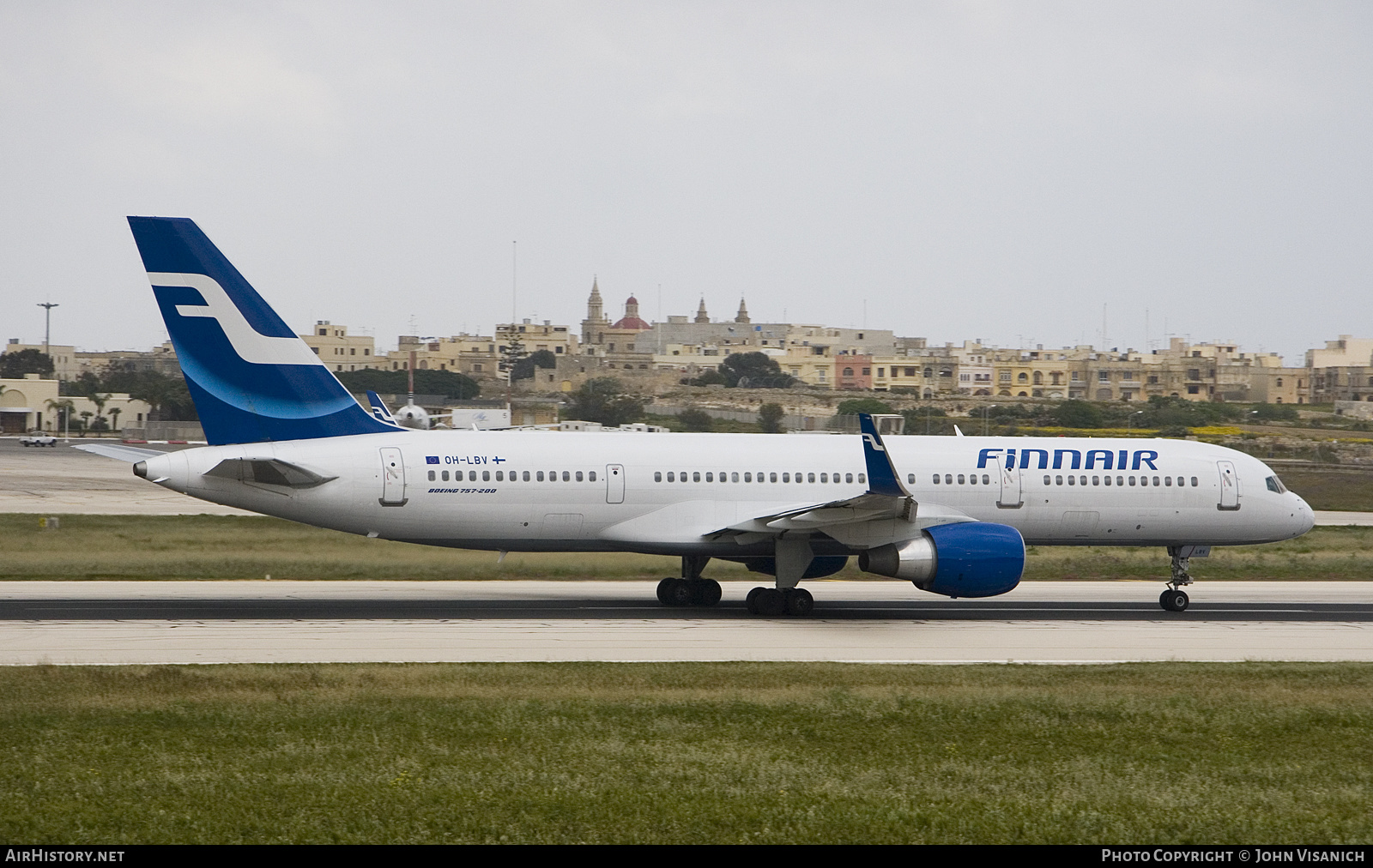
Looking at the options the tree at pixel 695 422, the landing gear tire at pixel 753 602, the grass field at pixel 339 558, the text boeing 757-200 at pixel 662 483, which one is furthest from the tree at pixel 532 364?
the landing gear tire at pixel 753 602

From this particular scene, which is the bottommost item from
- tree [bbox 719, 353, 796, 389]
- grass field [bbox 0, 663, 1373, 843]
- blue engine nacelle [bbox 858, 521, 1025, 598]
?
grass field [bbox 0, 663, 1373, 843]

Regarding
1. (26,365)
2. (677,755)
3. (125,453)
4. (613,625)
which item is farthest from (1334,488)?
(26,365)

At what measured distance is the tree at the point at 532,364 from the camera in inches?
7077

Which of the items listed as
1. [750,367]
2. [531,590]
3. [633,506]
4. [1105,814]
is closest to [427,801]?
[1105,814]

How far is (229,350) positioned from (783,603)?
442 inches

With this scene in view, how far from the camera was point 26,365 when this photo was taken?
519ft

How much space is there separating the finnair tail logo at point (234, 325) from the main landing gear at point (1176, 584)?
17276mm

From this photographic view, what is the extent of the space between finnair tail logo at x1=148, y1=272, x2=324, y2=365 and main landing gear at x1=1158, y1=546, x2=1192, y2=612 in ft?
56.7

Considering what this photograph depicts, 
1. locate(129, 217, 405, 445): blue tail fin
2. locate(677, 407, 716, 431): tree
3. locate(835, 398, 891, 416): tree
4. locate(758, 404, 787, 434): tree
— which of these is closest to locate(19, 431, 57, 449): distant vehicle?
locate(677, 407, 716, 431): tree

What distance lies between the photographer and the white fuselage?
25.2 m

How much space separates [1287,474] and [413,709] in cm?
5834

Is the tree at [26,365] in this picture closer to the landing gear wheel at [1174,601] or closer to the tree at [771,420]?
the tree at [771,420]

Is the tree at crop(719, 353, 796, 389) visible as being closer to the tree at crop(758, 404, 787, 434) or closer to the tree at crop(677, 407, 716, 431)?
the tree at crop(758, 404, 787, 434)

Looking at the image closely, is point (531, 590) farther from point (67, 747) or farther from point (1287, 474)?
point (1287, 474)
